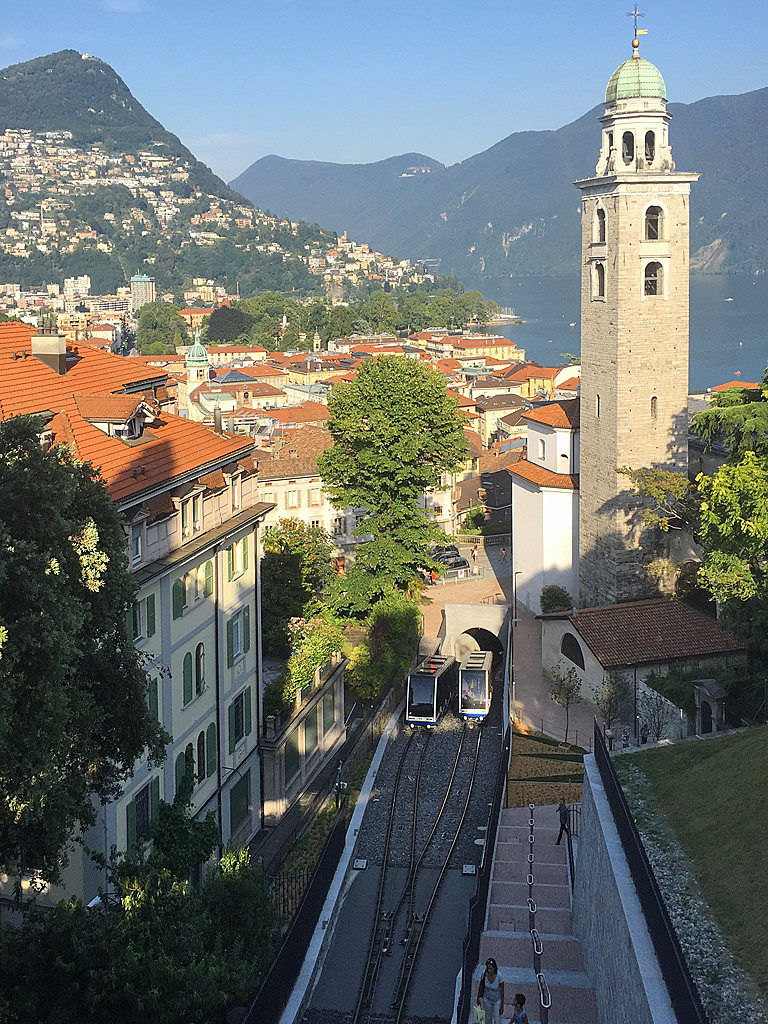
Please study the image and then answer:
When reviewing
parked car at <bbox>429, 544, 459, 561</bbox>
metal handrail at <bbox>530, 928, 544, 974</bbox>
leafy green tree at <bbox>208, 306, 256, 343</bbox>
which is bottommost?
metal handrail at <bbox>530, 928, 544, 974</bbox>

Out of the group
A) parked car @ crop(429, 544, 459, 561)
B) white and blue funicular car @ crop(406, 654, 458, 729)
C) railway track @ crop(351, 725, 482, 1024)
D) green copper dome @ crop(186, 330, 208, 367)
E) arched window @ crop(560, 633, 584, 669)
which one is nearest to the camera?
railway track @ crop(351, 725, 482, 1024)

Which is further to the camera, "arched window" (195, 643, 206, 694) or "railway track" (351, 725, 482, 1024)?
"arched window" (195, 643, 206, 694)

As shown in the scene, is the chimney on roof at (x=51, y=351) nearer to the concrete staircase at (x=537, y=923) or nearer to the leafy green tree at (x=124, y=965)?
the leafy green tree at (x=124, y=965)

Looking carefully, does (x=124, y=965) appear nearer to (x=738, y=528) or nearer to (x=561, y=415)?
(x=738, y=528)

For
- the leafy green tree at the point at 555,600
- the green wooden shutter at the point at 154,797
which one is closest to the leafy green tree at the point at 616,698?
the leafy green tree at the point at 555,600

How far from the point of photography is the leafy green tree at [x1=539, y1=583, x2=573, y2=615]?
124 ft

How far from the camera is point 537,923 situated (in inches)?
757

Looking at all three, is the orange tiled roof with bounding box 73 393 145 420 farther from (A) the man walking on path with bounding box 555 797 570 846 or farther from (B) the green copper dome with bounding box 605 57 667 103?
(B) the green copper dome with bounding box 605 57 667 103

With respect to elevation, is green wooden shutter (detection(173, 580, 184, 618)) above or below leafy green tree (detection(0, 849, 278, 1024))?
above

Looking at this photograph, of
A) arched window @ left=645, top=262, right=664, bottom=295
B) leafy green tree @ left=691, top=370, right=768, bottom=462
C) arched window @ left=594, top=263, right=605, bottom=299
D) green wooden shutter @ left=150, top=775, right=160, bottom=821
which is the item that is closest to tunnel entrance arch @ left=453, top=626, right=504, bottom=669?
arched window @ left=594, top=263, right=605, bottom=299

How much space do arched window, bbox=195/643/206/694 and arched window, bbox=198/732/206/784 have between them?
88 centimetres

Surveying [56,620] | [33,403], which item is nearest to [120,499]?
[33,403]

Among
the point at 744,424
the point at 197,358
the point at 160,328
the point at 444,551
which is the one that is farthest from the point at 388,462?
the point at 160,328

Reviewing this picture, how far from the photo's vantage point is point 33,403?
18.1 metres
